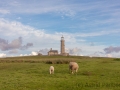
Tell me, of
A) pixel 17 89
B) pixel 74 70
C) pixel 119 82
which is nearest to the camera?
pixel 17 89

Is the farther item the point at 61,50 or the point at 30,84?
the point at 61,50

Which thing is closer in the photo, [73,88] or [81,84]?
[73,88]

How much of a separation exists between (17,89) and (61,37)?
4551 inches

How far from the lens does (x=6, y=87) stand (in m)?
22.8

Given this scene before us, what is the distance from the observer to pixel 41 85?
77.9ft

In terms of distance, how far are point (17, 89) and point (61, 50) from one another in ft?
371

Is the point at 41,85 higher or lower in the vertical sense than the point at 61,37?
lower

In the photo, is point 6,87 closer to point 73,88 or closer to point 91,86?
point 73,88

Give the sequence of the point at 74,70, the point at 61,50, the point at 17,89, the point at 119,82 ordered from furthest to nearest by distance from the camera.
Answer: the point at 61,50 < the point at 74,70 < the point at 119,82 < the point at 17,89

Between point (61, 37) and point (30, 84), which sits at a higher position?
point (61, 37)

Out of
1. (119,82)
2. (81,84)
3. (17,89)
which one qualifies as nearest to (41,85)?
(17,89)

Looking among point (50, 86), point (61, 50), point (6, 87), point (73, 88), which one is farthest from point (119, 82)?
point (61, 50)

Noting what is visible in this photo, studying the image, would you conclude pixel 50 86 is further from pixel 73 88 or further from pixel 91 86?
pixel 91 86

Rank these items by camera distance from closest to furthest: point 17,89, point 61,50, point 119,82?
1. point 17,89
2. point 119,82
3. point 61,50
